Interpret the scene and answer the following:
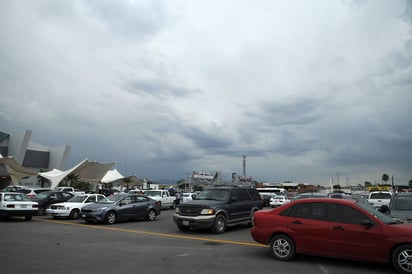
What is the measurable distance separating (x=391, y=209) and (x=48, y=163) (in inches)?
3940

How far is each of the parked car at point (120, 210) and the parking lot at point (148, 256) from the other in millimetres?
3745

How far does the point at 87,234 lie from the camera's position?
12.9 meters

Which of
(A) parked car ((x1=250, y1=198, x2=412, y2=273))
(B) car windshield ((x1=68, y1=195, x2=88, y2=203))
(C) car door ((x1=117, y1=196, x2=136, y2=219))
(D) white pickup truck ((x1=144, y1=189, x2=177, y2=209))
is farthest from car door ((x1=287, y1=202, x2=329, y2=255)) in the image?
(D) white pickup truck ((x1=144, y1=189, x2=177, y2=209))

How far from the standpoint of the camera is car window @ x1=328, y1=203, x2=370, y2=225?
7598 mm

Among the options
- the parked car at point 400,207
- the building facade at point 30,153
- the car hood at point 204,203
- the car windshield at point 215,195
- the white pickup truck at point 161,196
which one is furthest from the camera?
the building facade at point 30,153

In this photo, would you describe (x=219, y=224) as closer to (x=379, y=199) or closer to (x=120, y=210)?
(x=120, y=210)

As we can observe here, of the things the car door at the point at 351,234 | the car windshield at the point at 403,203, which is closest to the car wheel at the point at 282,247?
the car door at the point at 351,234

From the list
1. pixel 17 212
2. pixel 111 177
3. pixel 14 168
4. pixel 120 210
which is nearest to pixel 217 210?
pixel 120 210

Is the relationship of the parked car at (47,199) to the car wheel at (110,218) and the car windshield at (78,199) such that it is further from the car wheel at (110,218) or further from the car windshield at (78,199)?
the car wheel at (110,218)

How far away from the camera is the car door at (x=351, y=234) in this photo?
7.29 metres

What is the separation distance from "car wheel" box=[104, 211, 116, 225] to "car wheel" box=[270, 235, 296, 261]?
10328 mm

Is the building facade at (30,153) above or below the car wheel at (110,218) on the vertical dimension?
above

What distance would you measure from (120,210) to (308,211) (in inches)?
443

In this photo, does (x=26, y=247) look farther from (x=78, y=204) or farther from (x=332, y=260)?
(x=78, y=204)
